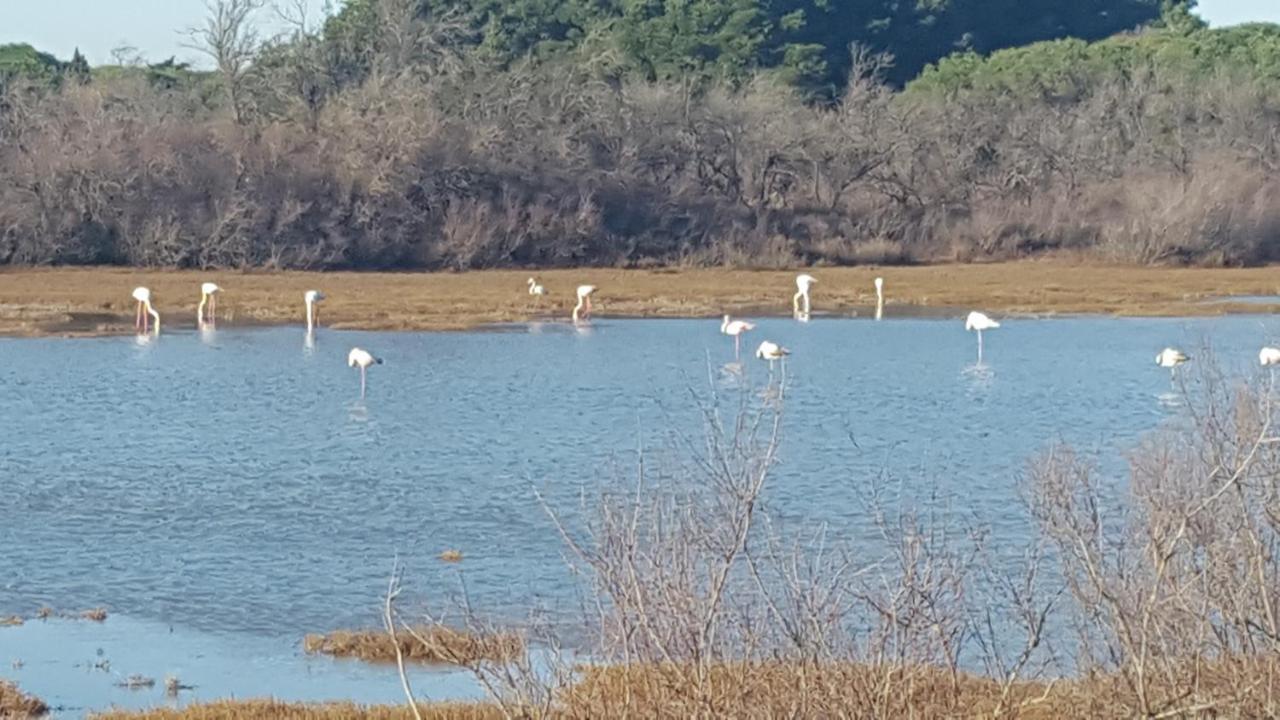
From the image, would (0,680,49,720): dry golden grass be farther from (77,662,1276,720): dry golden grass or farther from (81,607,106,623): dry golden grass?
(77,662,1276,720): dry golden grass

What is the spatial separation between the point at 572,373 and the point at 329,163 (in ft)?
88.7

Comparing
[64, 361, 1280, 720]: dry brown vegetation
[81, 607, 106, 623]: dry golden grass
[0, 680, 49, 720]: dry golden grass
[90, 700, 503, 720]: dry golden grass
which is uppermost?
[64, 361, 1280, 720]: dry brown vegetation

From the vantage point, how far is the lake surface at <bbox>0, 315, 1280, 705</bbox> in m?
14.6

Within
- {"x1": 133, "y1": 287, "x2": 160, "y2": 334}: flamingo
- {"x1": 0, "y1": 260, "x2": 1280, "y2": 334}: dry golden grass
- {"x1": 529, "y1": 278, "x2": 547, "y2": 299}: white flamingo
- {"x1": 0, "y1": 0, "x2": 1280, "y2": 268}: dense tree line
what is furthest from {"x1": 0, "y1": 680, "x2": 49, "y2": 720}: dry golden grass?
{"x1": 0, "y1": 0, "x2": 1280, "y2": 268}: dense tree line

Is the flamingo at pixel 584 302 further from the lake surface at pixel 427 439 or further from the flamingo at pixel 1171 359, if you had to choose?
the flamingo at pixel 1171 359

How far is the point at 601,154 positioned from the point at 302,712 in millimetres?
50663

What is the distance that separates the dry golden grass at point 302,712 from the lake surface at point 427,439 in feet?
3.01

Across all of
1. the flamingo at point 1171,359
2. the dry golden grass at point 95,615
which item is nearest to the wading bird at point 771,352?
the flamingo at point 1171,359

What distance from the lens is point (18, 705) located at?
1065 cm

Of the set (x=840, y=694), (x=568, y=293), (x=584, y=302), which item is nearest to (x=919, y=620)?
(x=840, y=694)

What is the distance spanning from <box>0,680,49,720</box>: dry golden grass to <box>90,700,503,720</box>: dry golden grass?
1.56ft

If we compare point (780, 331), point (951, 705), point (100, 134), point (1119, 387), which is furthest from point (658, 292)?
point (951, 705)

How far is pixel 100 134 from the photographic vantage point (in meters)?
53.1

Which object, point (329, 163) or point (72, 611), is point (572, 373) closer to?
point (72, 611)
